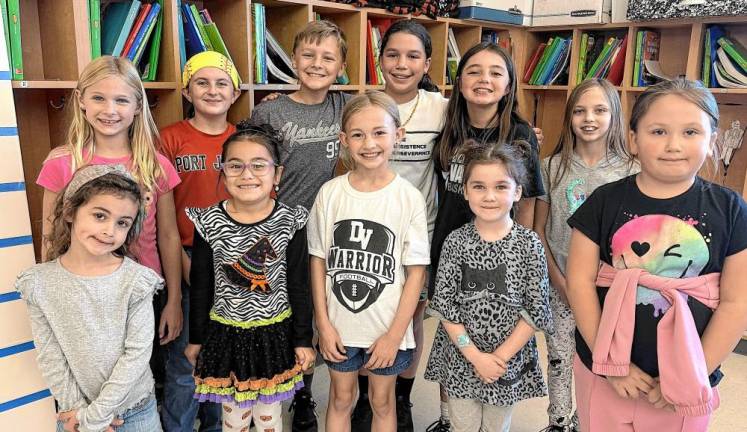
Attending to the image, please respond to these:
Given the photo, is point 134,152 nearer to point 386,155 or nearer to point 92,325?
point 92,325

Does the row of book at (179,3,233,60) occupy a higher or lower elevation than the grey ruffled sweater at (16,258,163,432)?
higher

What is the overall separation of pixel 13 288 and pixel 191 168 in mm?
612

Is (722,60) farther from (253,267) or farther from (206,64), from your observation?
(253,267)

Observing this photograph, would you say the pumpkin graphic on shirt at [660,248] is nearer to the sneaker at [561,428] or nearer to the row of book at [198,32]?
the sneaker at [561,428]

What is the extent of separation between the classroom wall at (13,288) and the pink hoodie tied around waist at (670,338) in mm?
1510

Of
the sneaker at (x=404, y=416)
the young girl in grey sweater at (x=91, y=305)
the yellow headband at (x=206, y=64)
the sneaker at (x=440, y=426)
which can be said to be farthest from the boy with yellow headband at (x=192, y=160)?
the sneaker at (x=440, y=426)

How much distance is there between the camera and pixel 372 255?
1604 millimetres

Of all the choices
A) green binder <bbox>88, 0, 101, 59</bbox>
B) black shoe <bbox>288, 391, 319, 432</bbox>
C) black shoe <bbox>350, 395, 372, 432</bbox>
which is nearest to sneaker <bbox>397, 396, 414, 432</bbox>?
black shoe <bbox>350, 395, 372, 432</bbox>

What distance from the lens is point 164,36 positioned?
6.69 ft

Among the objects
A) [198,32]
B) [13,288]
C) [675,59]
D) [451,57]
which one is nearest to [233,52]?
[198,32]

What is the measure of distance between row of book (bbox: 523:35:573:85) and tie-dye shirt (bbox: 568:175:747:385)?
2.42 m

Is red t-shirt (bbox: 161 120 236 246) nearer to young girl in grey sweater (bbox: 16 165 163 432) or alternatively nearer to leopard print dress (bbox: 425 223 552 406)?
young girl in grey sweater (bbox: 16 165 163 432)

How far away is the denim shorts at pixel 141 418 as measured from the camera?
1.48 m

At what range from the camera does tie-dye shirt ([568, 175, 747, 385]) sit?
3.95ft
